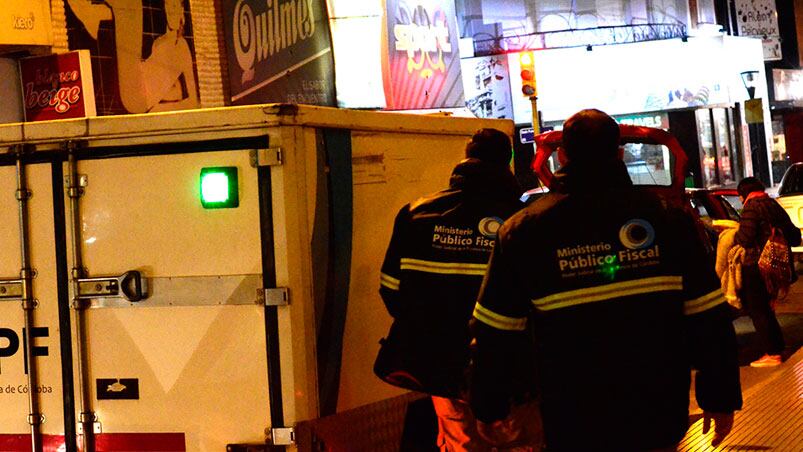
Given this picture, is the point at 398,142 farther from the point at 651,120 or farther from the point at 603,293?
the point at 651,120

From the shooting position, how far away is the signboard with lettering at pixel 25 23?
10750 millimetres

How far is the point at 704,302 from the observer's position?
3859mm

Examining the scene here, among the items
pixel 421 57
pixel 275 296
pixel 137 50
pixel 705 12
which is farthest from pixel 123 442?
pixel 705 12

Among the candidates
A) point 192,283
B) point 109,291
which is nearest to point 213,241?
point 192,283

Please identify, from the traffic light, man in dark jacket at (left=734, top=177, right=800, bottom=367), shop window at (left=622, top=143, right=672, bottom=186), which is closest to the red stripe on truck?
man in dark jacket at (left=734, top=177, right=800, bottom=367)

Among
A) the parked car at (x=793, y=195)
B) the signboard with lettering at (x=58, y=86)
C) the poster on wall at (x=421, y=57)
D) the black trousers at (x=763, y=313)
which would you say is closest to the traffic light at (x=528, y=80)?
the poster on wall at (x=421, y=57)

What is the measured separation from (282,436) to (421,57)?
14765 millimetres

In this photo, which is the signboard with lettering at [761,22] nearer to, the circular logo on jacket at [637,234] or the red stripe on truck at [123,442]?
the red stripe on truck at [123,442]

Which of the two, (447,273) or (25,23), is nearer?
(447,273)

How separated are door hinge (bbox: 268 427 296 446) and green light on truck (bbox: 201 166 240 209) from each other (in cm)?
99

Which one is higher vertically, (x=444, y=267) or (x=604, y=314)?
(x=444, y=267)

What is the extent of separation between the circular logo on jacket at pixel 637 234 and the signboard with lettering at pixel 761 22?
1525 inches

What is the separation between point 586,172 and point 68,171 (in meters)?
2.56

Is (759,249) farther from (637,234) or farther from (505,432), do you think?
(637,234)
